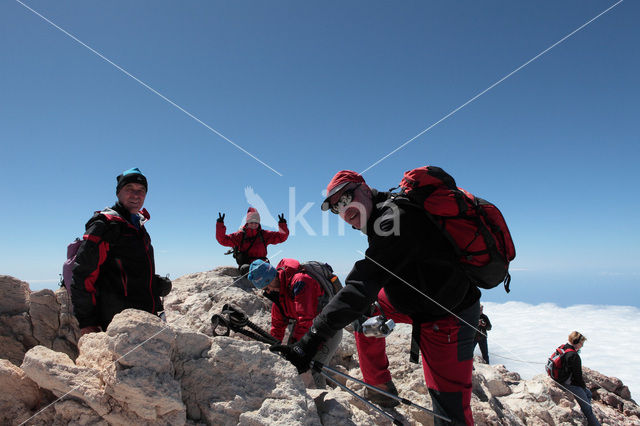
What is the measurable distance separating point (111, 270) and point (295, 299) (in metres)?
2.65

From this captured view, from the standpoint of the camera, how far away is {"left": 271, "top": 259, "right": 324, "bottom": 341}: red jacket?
509 cm

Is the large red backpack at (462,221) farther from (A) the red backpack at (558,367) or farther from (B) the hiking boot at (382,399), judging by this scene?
(A) the red backpack at (558,367)

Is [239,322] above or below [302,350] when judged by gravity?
above

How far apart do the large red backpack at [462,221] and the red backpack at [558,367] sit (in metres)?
7.31

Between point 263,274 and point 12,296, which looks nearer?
point 263,274

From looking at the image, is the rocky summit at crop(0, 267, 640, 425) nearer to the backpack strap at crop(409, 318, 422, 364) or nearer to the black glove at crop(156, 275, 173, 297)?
the backpack strap at crop(409, 318, 422, 364)

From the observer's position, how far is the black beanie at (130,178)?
4.13 meters

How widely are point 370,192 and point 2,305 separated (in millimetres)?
7237

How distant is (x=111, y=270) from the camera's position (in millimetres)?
3857

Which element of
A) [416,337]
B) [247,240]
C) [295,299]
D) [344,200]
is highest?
[247,240]

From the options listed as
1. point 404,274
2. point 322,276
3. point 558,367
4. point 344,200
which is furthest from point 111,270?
point 558,367

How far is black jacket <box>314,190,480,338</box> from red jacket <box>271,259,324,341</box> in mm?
1830

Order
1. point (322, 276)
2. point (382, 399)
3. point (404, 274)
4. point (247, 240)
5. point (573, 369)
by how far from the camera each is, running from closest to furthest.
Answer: point (404, 274), point (382, 399), point (322, 276), point (573, 369), point (247, 240)

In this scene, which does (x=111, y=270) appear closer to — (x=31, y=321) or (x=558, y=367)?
(x=31, y=321)
